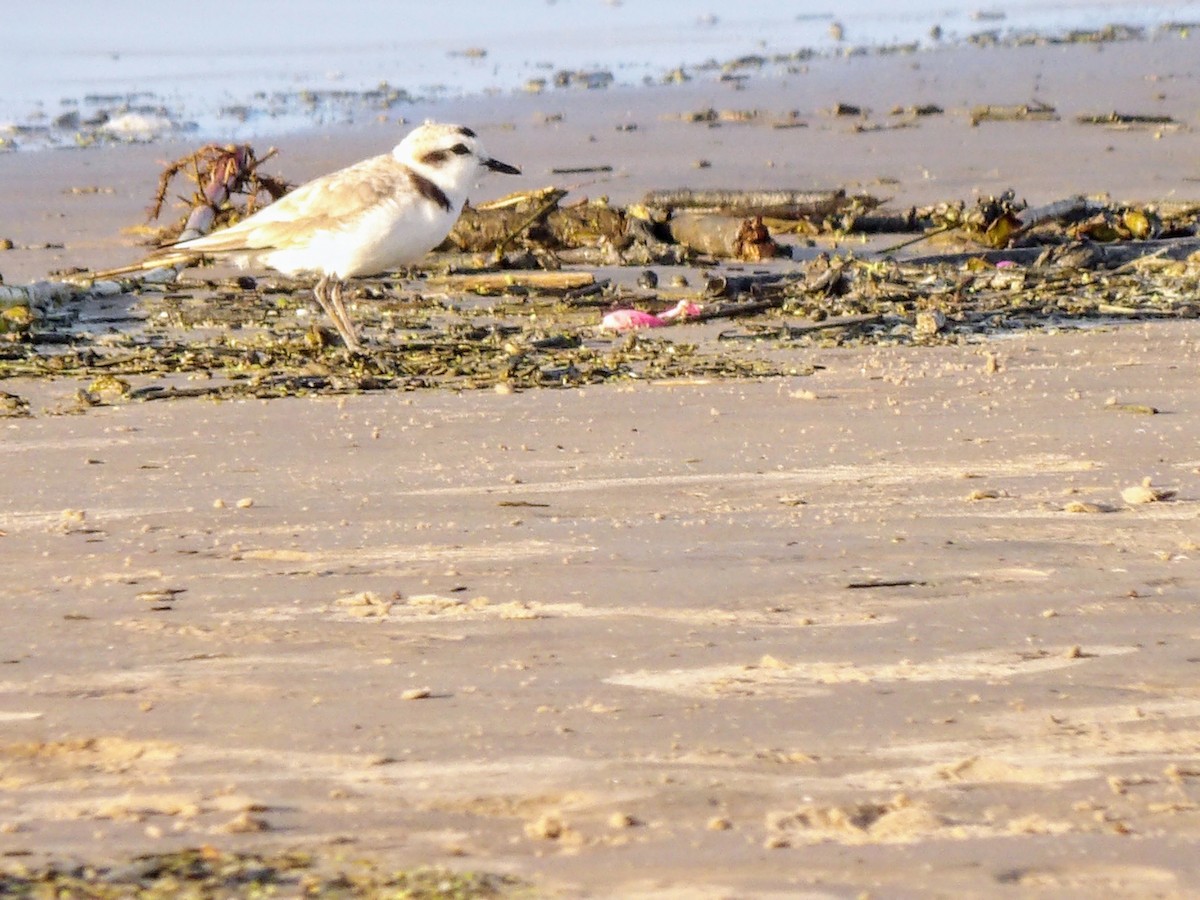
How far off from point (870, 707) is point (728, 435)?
2.67 meters

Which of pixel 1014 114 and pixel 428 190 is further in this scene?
Answer: pixel 1014 114

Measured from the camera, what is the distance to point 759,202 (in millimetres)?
11500

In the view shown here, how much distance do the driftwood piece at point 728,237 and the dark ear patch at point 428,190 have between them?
Answer: 213 centimetres

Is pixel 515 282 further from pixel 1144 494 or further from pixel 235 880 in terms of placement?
pixel 235 880

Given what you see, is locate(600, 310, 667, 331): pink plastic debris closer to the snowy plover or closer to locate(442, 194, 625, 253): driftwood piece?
the snowy plover

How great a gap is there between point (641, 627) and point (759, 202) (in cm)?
772

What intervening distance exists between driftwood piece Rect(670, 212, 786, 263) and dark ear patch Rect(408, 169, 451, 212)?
2125 millimetres

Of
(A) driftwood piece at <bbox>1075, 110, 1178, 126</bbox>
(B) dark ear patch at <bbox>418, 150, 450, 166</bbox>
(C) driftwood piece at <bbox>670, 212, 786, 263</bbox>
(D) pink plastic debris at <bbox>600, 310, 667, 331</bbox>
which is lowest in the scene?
(D) pink plastic debris at <bbox>600, 310, 667, 331</bbox>

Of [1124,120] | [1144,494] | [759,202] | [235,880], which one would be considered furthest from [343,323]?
[1124,120]

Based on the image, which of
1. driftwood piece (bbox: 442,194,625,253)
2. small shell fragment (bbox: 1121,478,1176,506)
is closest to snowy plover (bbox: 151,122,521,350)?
driftwood piece (bbox: 442,194,625,253)

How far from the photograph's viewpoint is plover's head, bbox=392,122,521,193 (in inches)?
354

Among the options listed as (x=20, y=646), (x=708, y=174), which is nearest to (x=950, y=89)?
(x=708, y=174)

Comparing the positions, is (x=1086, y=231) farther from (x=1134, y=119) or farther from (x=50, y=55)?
(x=50, y=55)

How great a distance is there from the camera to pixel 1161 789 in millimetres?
3141
